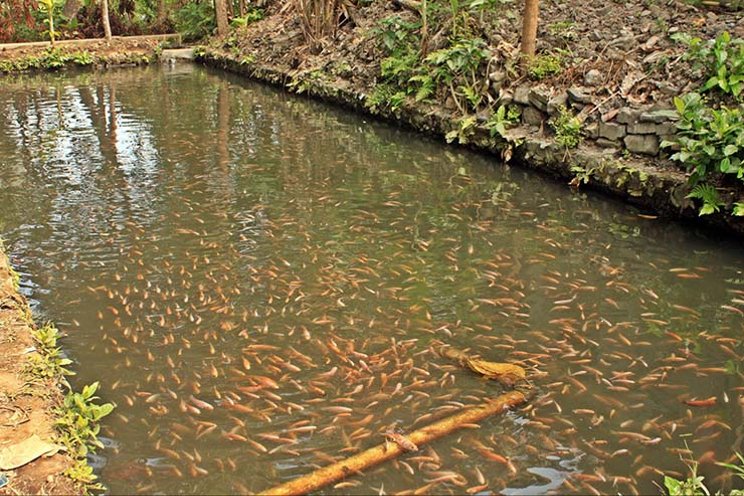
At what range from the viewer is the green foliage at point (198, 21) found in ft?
83.0

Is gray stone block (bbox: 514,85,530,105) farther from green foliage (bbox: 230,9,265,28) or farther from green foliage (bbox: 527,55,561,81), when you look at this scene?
green foliage (bbox: 230,9,265,28)

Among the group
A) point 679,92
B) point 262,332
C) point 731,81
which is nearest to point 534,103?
point 679,92

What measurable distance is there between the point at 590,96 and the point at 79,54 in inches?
678

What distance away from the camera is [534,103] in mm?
10672

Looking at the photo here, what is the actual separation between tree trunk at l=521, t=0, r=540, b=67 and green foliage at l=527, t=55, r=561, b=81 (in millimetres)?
156

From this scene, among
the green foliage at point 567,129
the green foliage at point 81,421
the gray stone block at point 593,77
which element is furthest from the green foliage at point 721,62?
the green foliage at point 81,421

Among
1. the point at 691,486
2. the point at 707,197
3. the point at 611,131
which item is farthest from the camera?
the point at 611,131

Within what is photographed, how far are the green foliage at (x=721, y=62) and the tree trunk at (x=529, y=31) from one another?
2366 mm

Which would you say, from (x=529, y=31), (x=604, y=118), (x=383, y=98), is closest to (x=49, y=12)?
(x=383, y=98)

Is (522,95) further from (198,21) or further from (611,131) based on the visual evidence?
(198,21)

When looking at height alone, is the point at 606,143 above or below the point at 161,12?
below

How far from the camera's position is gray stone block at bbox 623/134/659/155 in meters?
8.98

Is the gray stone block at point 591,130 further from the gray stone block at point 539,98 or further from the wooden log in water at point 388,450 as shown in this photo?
the wooden log in water at point 388,450

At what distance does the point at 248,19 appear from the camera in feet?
78.7
